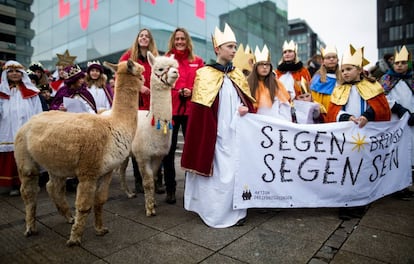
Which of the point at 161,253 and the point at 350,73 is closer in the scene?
the point at 161,253

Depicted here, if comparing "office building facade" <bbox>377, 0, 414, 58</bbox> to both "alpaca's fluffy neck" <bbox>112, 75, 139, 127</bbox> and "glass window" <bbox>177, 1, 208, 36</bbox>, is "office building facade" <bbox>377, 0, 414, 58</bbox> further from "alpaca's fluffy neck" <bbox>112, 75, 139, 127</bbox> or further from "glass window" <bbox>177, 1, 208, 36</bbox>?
"alpaca's fluffy neck" <bbox>112, 75, 139, 127</bbox>

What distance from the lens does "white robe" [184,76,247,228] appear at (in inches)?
118

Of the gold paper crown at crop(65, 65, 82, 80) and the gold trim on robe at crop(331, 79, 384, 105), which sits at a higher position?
the gold paper crown at crop(65, 65, 82, 80)

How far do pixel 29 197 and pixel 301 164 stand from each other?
3059mm

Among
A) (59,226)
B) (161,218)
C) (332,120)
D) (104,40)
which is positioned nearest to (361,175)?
(332,120)

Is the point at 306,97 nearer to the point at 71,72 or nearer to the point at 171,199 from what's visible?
the point at 171,199

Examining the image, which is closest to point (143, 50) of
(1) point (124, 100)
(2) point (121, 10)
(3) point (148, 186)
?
(1) point (124, 100)

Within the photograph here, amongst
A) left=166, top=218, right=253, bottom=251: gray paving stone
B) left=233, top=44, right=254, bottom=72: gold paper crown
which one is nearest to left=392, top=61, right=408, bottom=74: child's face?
left=233, top=44, right=254, bottom=72: gold paper crown

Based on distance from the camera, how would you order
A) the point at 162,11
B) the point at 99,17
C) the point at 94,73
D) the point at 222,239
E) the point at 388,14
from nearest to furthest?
the point at 222,239, the point at 94,73, the point at 162,11, the point at 99,17, the point at 388,14

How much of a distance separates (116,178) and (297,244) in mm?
4280

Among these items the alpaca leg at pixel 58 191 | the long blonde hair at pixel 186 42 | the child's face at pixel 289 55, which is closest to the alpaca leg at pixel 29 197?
the alpaca leg at pixel 58 191

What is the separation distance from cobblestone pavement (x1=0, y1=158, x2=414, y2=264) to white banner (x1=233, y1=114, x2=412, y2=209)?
260mm

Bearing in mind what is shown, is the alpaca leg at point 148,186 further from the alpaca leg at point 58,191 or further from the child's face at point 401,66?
the child's face at point 401,66

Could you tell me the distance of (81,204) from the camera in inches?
96.4
